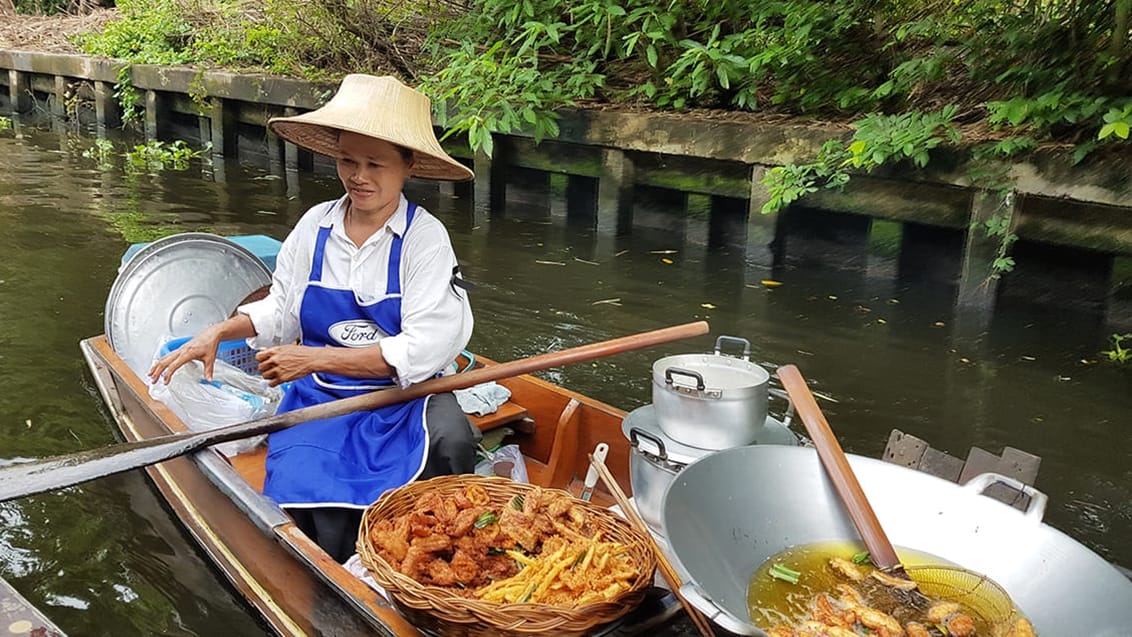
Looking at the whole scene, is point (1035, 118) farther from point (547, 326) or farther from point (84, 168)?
point (84, 168)

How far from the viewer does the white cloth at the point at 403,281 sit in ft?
9.45

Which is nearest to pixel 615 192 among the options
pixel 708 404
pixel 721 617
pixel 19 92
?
pixel 708 404

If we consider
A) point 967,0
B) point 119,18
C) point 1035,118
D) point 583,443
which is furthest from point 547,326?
point 119,18

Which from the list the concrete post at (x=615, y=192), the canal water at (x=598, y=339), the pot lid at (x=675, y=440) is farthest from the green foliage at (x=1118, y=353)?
the concrete post at (x=615, y=192)

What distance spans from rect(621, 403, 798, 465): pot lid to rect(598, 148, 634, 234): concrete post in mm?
5940

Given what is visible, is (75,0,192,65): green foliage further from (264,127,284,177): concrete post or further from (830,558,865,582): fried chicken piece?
(830,558,865,582): fried chicken piece

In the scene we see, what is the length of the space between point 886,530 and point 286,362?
1860 millimetres

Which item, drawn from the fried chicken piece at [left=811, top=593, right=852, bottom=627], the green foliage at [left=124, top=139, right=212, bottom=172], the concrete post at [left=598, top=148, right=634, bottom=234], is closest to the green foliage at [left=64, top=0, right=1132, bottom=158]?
the concrete post at [left=598, top=148, right=634, bottom=234]

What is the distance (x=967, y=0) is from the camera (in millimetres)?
7191

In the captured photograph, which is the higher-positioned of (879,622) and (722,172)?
(722,172)

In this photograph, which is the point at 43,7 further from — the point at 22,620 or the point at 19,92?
the point at 22,620

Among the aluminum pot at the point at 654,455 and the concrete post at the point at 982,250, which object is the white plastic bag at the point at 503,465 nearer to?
the aluminum pot at the point at 654,455

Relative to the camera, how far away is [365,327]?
3.06 meters

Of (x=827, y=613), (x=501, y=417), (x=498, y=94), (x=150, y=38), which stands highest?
(x=150, y=38)
